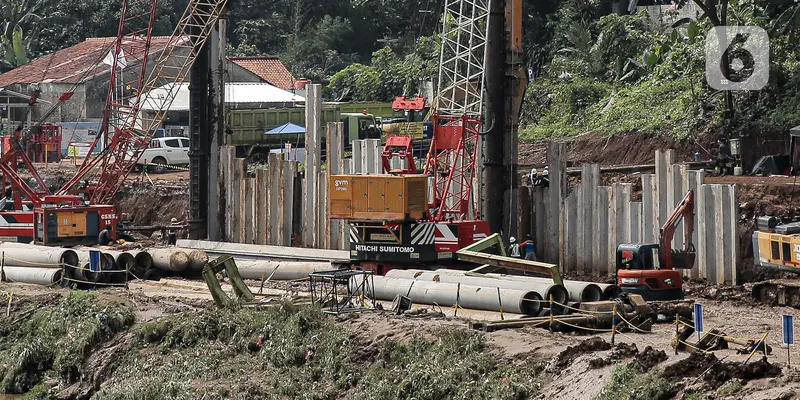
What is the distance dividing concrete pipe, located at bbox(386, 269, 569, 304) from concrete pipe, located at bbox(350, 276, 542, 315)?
23 cm

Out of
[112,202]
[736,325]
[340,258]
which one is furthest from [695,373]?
[112,202]

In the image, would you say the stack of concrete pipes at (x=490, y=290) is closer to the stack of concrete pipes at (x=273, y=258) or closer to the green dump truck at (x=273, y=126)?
the stack of concrete pipes at (x=273, y=258)

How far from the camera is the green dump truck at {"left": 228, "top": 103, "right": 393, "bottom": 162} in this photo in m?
51.6

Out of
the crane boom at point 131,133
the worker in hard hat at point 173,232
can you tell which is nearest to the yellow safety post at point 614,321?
the worker in hard hat at point 173,232

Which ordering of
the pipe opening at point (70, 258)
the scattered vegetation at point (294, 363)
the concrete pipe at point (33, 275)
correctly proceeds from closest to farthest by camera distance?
the scattered vegetation at point (294, 363) < the concrete pipe at point (33, 275) < the pipe opening at point (70, 258)

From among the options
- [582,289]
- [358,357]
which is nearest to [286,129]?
[582,289]

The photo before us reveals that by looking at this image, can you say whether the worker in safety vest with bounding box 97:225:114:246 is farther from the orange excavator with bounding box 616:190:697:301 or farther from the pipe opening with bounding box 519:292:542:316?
the pipe opening with bounding box 519:292:542:316

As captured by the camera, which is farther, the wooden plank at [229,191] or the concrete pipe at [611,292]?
the wooden plank at [229,191]

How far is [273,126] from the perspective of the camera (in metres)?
52.7

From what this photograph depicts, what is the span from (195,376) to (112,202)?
21.2 m

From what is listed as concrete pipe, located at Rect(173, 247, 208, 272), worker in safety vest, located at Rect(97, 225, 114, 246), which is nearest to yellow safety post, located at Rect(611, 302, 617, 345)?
concrete pipe, located at Rect(173, 247, 208, 272)

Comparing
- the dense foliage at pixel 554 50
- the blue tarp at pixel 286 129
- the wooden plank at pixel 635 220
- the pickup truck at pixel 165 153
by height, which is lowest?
the wooden plank at pixel 635 220

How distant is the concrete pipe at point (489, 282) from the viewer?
23.4m

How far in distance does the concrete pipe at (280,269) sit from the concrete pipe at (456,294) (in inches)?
187
